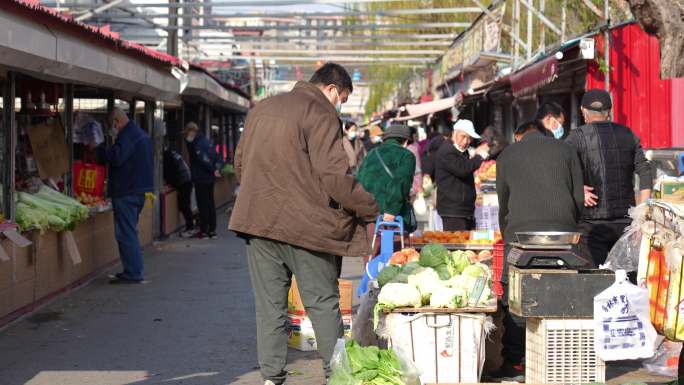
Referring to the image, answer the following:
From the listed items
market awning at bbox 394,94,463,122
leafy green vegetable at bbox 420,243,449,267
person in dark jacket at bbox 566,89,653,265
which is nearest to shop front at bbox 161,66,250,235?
market awning at bbox 394,94,463,122

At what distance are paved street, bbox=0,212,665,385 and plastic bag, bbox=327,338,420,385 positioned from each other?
185cm

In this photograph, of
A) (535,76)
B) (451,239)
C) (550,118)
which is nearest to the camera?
(550,118)

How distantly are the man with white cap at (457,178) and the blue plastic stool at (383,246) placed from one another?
92cm

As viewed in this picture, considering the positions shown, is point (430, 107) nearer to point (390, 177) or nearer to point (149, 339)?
point (390, 177)

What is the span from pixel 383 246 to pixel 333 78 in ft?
11.6

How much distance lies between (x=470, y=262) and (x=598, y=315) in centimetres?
238

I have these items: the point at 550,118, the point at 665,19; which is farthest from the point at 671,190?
the point at 665,19

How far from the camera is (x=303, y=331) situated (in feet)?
27.1

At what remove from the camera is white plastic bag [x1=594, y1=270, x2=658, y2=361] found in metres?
5.95

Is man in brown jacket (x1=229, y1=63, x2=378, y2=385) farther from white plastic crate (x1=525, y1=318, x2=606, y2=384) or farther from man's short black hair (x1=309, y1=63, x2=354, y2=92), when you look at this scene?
white plastic crate (x1=525, y1=318, x2=606, y2=384)

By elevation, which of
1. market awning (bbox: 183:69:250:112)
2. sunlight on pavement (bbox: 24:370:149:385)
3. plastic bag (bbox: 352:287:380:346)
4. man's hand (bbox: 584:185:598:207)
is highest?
market awning (bbox: 183:69:250:112)

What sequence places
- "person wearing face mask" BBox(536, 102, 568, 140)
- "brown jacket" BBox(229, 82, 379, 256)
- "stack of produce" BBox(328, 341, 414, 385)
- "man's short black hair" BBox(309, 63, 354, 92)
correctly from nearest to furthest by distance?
"stack of produce" BBox(328, 341, 414, 385)
"brown jacket" BBox(229, 82, 379, 256)
"man's short black hair" BBox(309, 63, 354, 92)
"person wearing face mask" BBox(536, 102, 568, 140)

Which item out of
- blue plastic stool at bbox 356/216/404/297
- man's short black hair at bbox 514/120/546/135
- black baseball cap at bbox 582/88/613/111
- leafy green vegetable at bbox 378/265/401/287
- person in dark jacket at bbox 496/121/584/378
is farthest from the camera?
blue plastic stool at bbox 356/216/404/297

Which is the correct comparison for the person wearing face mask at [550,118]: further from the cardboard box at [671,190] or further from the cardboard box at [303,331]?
the cardboard box at [303,331]
